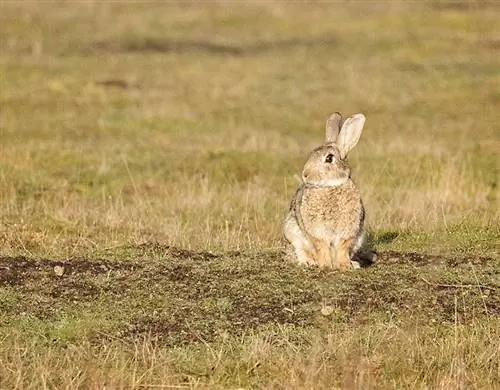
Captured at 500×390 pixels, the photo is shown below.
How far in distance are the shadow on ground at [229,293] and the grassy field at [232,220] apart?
0.02 metres

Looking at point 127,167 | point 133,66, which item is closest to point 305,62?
point 133,66

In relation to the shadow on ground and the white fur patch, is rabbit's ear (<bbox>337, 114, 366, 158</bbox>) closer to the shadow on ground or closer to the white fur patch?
the white fur patch

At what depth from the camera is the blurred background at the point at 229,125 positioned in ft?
41.4

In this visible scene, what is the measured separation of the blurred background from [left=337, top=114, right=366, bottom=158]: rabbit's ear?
1.64 meters

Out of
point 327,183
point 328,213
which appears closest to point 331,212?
point 328,213

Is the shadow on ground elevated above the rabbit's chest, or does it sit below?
below

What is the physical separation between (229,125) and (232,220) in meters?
9.04

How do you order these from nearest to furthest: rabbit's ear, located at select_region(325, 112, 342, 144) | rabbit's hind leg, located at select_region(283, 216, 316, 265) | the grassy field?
1. the grassy field
2. rabbit's hind leg, located at select_region(283, 216, 316, 265)
3. rabbit's ear, located at select_region(325, 112, 342, 144)

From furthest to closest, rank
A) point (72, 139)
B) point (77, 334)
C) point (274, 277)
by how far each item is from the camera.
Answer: point (72, 139)
point (274, 277)
point (77, 334)

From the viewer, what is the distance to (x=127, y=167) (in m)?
16.7

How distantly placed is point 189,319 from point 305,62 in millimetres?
25403

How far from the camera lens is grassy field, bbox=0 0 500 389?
7.50 m

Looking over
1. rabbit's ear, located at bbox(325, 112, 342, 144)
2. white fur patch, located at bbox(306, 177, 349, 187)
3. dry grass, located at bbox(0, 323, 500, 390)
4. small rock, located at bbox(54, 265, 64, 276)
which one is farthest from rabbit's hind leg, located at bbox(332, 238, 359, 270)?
small rock, located at bbox(54, 265, 64, 276)

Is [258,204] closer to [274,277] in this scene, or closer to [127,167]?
[127,167]
